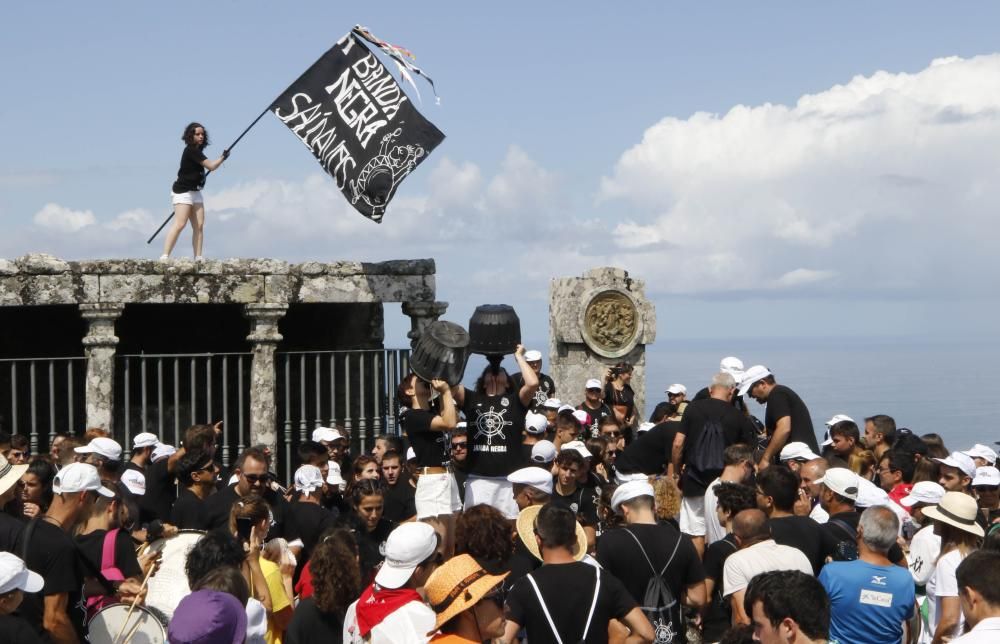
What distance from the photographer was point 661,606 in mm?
6473

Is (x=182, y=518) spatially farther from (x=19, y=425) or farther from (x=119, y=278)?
(x=19, y=425)

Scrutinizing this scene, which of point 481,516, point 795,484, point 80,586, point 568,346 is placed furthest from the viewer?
point 568,346

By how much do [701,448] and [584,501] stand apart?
4.13 ft

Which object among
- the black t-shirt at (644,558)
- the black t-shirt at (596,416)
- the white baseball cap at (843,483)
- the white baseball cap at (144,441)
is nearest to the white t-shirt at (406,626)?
the black t-shirt at (644,558)

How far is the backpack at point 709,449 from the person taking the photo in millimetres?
9102

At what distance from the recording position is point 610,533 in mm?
6602

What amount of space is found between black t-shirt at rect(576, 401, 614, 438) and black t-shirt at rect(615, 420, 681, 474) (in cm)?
252

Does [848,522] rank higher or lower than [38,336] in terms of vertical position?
lower

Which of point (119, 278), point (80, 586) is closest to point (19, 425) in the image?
point (119, 278)

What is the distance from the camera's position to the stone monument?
15.9 m

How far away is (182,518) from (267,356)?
4.63 metres

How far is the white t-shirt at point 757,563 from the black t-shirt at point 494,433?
2523 mm

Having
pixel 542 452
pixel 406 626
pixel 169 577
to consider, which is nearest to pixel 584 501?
pixel 542 452

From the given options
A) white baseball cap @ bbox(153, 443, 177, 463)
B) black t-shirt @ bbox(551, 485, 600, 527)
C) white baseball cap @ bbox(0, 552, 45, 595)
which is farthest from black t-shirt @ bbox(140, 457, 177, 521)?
white baseball cap @ bbox(0, 552, 45, 595)
